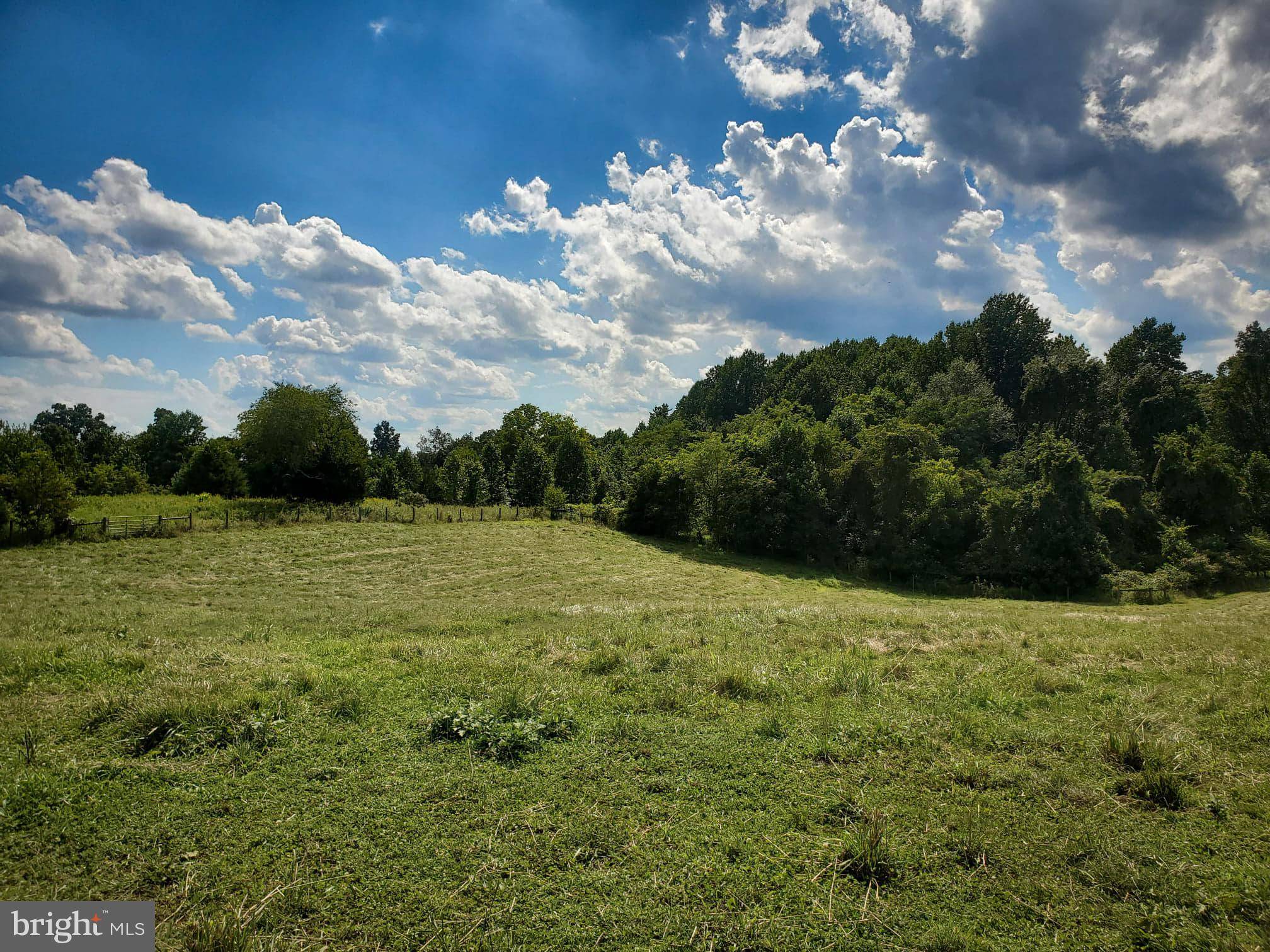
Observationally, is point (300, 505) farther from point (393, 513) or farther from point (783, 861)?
point (783, 861)

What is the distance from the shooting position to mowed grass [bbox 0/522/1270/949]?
389cm

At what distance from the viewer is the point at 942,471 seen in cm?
4847

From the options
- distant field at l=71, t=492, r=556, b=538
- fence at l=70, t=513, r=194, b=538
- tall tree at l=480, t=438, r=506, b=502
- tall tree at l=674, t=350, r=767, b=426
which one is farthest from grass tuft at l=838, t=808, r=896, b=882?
tall tree at l=674, t=350, r=767, b=426

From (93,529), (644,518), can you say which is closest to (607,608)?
(93,529)

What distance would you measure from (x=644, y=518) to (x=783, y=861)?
48.4 metres

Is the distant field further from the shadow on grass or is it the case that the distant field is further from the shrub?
the shrub

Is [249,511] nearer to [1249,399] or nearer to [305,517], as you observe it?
[305,517]

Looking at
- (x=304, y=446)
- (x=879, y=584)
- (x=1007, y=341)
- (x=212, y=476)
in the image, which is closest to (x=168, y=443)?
(x=212, y=476)

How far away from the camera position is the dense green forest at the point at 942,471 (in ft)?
136

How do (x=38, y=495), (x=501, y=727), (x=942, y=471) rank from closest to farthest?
(x=501, y=727), (x=38, y=495), (x=942, y=471)
